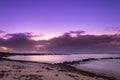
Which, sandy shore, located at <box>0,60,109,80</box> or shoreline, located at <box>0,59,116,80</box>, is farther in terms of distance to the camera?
shoreline, located at <box>0,59,116,80</box>

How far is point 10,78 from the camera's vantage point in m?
17.2

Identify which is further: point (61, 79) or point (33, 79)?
point (61, 79)

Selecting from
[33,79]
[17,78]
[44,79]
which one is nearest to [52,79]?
[44,79]

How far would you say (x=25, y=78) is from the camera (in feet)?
57.4

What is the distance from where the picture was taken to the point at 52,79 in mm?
18391

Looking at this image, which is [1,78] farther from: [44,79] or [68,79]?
[68,79]

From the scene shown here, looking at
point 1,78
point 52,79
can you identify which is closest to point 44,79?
point 52,79

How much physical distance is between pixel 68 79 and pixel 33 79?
398 cm

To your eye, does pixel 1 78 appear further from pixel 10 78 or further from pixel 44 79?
pixel 44 79

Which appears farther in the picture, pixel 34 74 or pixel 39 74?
pixel 39 74

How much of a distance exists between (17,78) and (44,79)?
2529 mm

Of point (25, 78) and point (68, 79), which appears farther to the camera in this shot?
point (68, 79)

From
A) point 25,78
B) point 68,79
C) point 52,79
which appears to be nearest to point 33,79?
point 25,78

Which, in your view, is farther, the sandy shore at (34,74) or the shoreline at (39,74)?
the shoreline at (39,74)
